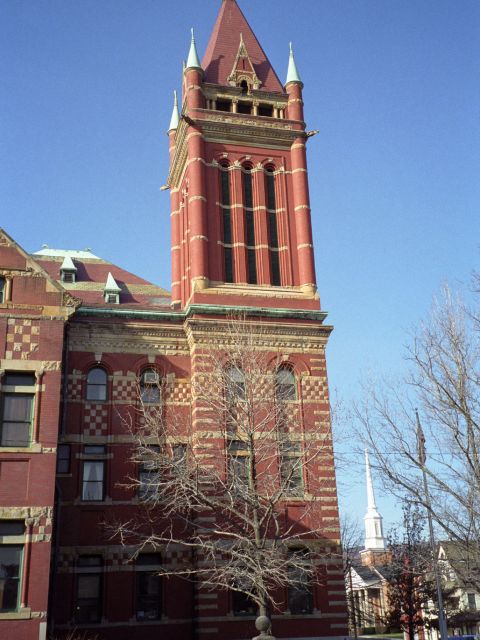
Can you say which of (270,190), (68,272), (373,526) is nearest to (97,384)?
(68,272)

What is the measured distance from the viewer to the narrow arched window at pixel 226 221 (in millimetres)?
36000

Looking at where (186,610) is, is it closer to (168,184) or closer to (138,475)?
(138,475)

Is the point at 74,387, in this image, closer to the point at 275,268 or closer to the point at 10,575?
the point at 10,575

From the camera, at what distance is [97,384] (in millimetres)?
33125

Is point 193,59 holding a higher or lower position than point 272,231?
higher

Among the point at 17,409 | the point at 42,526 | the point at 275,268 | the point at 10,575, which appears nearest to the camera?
the point at 10,575

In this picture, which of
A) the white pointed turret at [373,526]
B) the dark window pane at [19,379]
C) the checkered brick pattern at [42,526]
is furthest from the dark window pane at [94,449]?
the white pointed turret at [373,526]

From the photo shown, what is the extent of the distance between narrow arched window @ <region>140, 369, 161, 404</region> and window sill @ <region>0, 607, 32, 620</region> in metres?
10.7

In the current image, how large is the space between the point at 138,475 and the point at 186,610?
5707 mm

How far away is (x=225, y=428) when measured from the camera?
2894 cm

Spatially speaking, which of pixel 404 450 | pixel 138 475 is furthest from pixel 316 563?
pixel 404 450

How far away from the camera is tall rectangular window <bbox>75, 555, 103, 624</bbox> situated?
29484 mm

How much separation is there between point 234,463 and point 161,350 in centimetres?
794

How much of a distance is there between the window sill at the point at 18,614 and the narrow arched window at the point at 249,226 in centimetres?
1747
